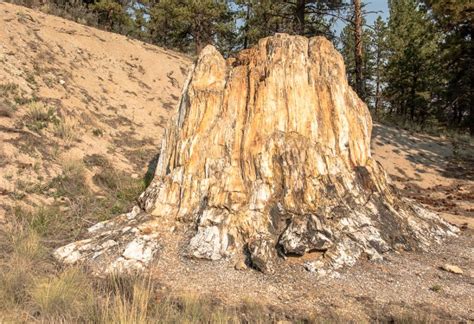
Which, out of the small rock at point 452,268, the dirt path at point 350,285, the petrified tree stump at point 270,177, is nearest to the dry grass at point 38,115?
the petrified tree stump at point 270,177

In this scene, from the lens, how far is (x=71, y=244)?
22.4ft

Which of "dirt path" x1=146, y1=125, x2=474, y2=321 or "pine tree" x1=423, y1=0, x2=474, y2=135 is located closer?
"dirt path" x1=146, y1=125, x2=474, y2=321

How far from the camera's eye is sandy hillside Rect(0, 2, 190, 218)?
31.7 ft

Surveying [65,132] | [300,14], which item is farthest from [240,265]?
[300,14]

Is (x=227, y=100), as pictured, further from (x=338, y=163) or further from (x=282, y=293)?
(x=282, y=293)

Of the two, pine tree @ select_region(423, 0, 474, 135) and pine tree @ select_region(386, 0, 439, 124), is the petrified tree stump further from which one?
pine tree @ select_region(386, 0, 439, 124)


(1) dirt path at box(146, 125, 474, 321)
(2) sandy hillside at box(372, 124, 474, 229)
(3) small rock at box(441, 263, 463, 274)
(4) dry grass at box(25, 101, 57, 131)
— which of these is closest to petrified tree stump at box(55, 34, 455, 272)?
(1) dirt path at box(146, 125, 474, 321)

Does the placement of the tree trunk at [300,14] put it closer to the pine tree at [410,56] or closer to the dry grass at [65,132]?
the dry grass at [65,132]

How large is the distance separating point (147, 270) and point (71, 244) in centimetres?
159

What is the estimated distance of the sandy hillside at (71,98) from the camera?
380 inches

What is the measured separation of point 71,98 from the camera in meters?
13.3

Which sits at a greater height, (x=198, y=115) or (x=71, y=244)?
(x=198, y=115)

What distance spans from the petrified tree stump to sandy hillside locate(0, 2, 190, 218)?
2.87m

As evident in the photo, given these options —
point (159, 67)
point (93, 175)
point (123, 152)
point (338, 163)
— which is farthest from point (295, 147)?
point (159, 67)
